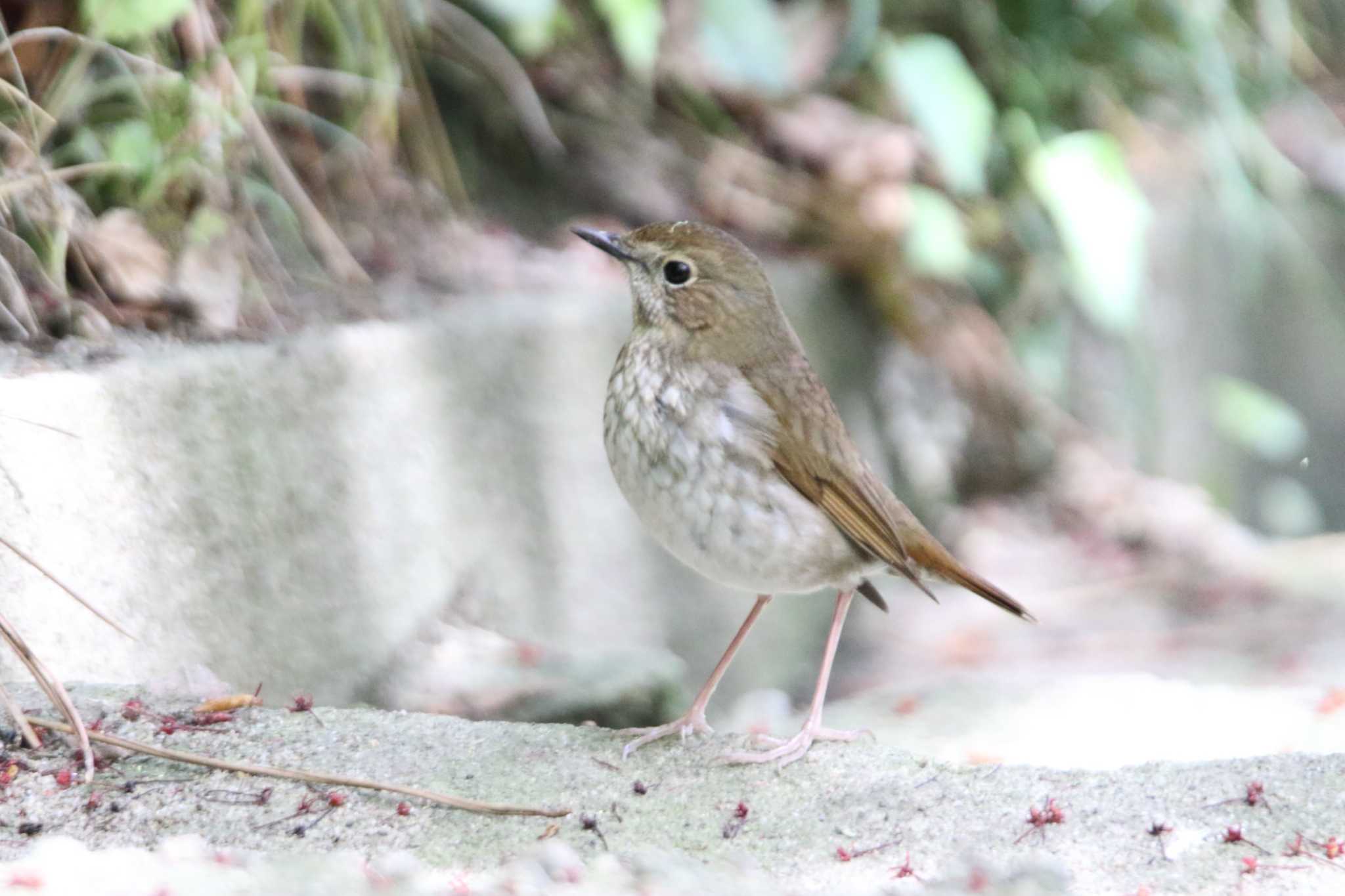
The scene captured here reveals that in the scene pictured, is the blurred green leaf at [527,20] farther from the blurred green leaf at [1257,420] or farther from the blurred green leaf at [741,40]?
the blurred green leaf at [1257,420]

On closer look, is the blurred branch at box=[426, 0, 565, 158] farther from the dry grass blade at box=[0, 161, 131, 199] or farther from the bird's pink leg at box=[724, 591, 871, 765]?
the bird's pink leg at box=[724, 591, 871, 765]

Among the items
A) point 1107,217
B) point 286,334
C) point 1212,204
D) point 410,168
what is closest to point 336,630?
point 286,334

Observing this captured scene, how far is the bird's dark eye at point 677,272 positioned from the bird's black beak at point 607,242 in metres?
0.08

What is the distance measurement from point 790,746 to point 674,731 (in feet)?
0.84

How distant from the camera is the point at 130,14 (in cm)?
377

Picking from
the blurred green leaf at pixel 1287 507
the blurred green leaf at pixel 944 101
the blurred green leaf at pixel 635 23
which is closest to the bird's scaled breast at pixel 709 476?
the blurred green leaf at pixel 635 23

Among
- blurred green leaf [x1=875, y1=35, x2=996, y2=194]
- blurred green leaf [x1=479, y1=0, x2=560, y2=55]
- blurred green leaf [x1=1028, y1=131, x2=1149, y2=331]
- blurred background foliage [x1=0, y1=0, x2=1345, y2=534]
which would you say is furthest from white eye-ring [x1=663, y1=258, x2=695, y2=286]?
blurred green leaf [x1=1028, y1=131, x2=1149, y2=331]

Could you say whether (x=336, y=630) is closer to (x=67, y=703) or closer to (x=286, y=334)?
(x=286, y=334)

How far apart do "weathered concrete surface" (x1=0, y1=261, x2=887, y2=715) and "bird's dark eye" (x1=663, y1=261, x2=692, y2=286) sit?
3.27ft

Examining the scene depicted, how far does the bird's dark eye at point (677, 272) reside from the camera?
328 cm

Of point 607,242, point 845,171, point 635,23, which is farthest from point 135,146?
point 845,171

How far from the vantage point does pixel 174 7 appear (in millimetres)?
3746

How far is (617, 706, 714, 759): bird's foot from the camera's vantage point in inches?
119

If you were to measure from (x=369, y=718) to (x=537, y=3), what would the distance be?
262cm
